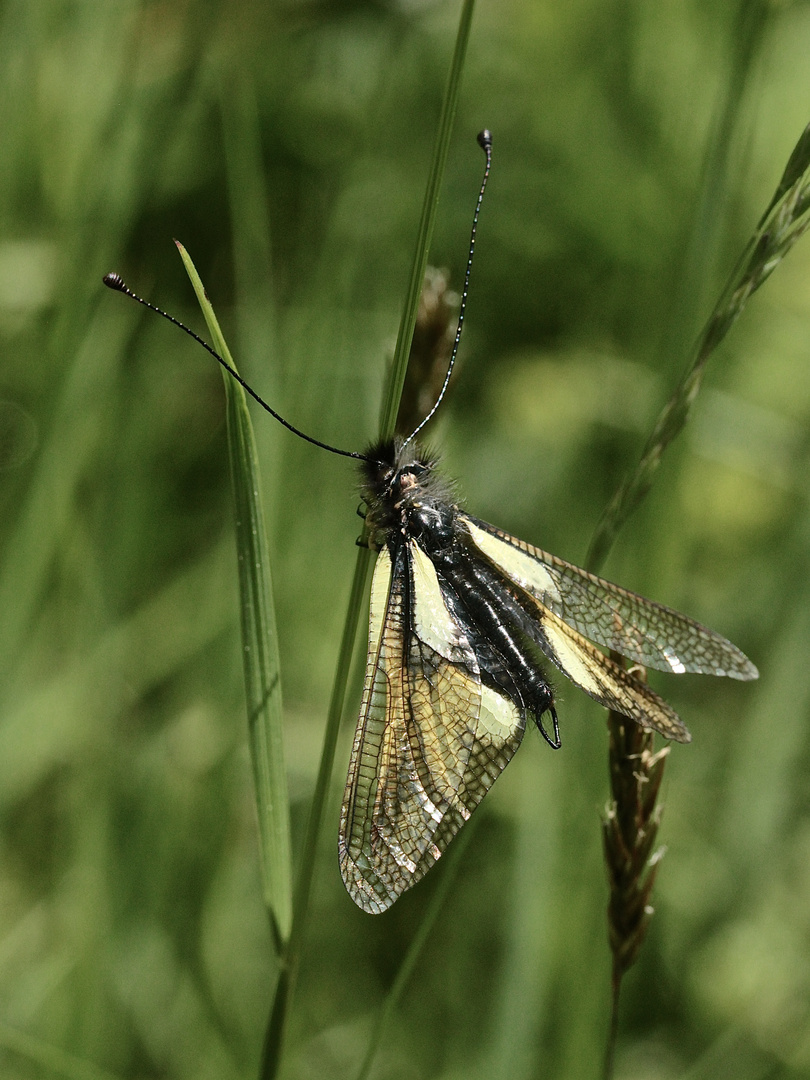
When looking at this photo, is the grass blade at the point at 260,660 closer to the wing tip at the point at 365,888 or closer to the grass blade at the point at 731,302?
the wing tip at the point at 365,888

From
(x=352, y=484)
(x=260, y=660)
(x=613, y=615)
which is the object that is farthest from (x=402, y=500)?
(x=260, y=660)

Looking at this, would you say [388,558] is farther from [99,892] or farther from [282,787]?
[99,892]

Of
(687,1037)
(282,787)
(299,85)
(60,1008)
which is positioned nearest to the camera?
(282,787)

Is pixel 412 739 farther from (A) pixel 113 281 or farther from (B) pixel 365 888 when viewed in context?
(A) pixel 113 281

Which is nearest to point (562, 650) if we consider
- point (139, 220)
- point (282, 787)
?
point (282, 787)

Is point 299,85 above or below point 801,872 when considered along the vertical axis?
above
